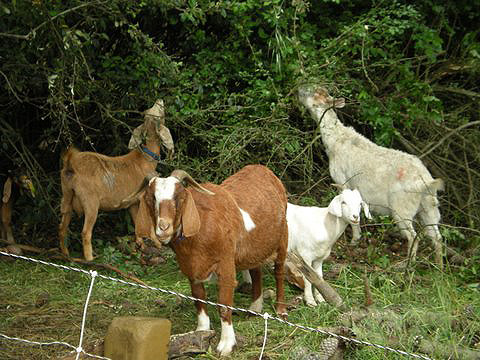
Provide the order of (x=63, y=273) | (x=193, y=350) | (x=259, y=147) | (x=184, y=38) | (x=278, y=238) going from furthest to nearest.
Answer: (x=184, y=38) → (x=259, y=147) → (x=63, y=273) → (x=278, y=238) → (x=193, y=350)

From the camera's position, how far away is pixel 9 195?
329 inches

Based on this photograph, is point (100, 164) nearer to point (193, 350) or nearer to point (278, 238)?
point (278, 238)

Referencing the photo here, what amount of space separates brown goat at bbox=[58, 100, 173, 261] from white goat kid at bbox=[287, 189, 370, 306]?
198 cm

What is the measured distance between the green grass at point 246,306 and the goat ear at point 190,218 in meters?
0.88

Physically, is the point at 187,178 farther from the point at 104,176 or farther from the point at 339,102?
the point at 339,102

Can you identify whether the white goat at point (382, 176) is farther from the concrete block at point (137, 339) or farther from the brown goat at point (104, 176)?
the concrete block at point (137, 339)

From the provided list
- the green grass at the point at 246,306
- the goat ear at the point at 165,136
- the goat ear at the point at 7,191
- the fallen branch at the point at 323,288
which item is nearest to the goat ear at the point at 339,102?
the green grass at the point at 246,306

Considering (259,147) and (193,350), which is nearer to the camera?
(193,350)

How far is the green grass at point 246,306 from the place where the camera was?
530 cm

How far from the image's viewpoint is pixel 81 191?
25.8 ft

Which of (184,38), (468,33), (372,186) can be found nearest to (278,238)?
(372,186)

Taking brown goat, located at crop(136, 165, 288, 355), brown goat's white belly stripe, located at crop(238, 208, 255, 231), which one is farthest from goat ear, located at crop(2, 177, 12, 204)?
brown goat's white belly stripe, located at crop(238, 208, 255, 231)

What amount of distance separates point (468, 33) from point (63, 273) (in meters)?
6.54

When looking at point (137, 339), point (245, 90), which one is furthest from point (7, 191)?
point (137, 339)
